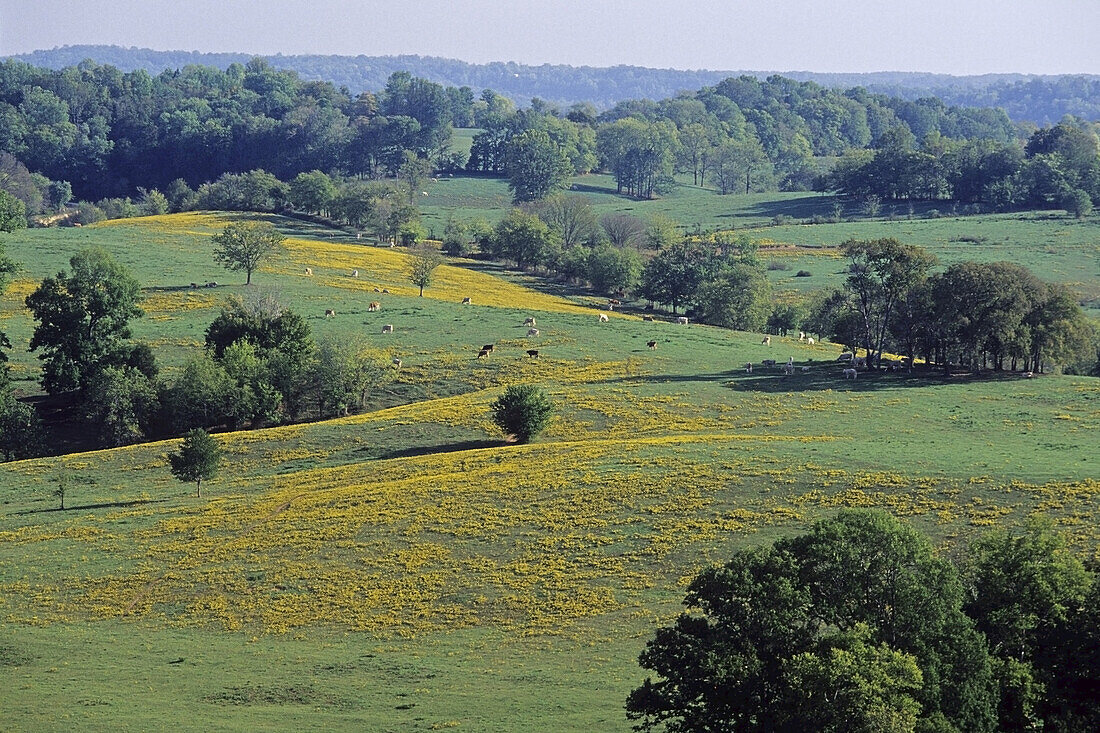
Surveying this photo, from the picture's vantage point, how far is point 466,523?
51.4 metres

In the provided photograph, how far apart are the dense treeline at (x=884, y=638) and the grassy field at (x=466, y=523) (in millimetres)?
4011

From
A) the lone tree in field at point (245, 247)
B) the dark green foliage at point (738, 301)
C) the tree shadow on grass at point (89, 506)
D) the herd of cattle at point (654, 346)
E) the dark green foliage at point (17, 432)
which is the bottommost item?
the tree shadow on grass at point (89, 506)

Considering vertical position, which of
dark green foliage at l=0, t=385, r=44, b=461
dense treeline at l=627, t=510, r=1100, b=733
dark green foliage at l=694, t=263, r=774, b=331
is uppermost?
dark green foliage at l=694, t=263, r=774, b=331

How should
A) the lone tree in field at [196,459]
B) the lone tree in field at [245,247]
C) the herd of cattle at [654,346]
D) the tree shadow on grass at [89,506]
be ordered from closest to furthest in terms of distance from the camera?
the tree shadow on grass at [89,506] < the lone tree in field at [196,459] < the herd of cattle at [654,346] < the lone tree in field at [245,247]

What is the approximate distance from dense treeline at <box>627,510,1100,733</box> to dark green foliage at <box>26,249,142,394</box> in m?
53.7

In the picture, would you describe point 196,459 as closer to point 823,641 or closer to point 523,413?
point 523,413

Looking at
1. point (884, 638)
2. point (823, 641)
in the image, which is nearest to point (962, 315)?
point (884, 638)

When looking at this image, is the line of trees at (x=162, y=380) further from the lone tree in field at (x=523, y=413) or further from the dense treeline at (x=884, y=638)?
the dense treeline at (x=884, y=638)

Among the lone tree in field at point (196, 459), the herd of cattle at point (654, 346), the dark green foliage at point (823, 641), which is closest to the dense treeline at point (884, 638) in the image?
the dark green foliage at point (823, 641)

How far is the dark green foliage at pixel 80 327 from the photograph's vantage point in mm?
76875

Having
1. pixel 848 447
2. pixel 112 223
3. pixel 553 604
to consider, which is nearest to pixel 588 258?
pixel 112 223

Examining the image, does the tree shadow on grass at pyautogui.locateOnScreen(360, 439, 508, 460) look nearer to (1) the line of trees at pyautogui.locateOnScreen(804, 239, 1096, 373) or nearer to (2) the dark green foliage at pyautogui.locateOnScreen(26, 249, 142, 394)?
(2) the dark green foliage at pyautogui.locateOnScreen(26, 249, 142, 394)

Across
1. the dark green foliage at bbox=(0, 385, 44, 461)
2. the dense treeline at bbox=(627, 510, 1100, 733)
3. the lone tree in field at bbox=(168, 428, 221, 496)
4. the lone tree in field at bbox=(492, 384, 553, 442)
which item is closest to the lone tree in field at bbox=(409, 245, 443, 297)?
the dark green foliage at bbox=(0, 385, 44, 461)

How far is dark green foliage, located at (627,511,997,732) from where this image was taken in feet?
97.8
